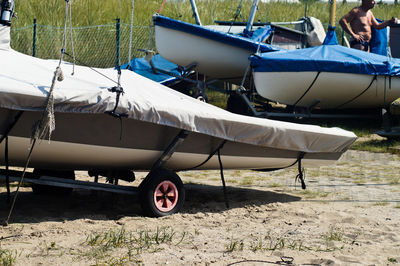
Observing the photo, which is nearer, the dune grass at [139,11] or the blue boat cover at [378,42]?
the blue boat cover at [378,42]

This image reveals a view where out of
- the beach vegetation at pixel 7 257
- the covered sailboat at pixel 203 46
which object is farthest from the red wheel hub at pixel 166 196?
the covered sailboat at pixel 203 46

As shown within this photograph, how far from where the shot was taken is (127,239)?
4492 millimetres

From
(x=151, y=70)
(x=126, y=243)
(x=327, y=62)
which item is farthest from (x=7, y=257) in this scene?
(x=151, y=70)

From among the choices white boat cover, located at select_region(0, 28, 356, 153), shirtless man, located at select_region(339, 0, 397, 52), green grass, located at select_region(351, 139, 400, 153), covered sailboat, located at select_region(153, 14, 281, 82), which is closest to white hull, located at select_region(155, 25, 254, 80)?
covered sailboat, located at select_region(153, 14, 281, 82)

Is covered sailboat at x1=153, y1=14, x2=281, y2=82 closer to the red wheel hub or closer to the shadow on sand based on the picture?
the shadow on sand

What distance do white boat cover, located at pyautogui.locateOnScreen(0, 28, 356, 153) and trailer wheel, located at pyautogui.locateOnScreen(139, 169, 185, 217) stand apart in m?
0.49

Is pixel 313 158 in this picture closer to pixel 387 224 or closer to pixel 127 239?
pixel 387 224

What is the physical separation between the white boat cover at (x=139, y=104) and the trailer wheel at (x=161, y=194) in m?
0.49

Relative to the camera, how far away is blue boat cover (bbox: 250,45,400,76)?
11875 millimetres

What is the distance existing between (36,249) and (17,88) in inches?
44.9

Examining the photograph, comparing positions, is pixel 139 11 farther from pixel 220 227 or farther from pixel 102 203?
pixel 220 227

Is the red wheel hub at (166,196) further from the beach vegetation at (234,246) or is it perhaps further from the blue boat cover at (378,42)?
the blue boat cover at (378,42)

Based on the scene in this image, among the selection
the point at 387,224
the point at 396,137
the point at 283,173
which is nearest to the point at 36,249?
the point at 387,224

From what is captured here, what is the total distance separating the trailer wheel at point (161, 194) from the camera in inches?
209
